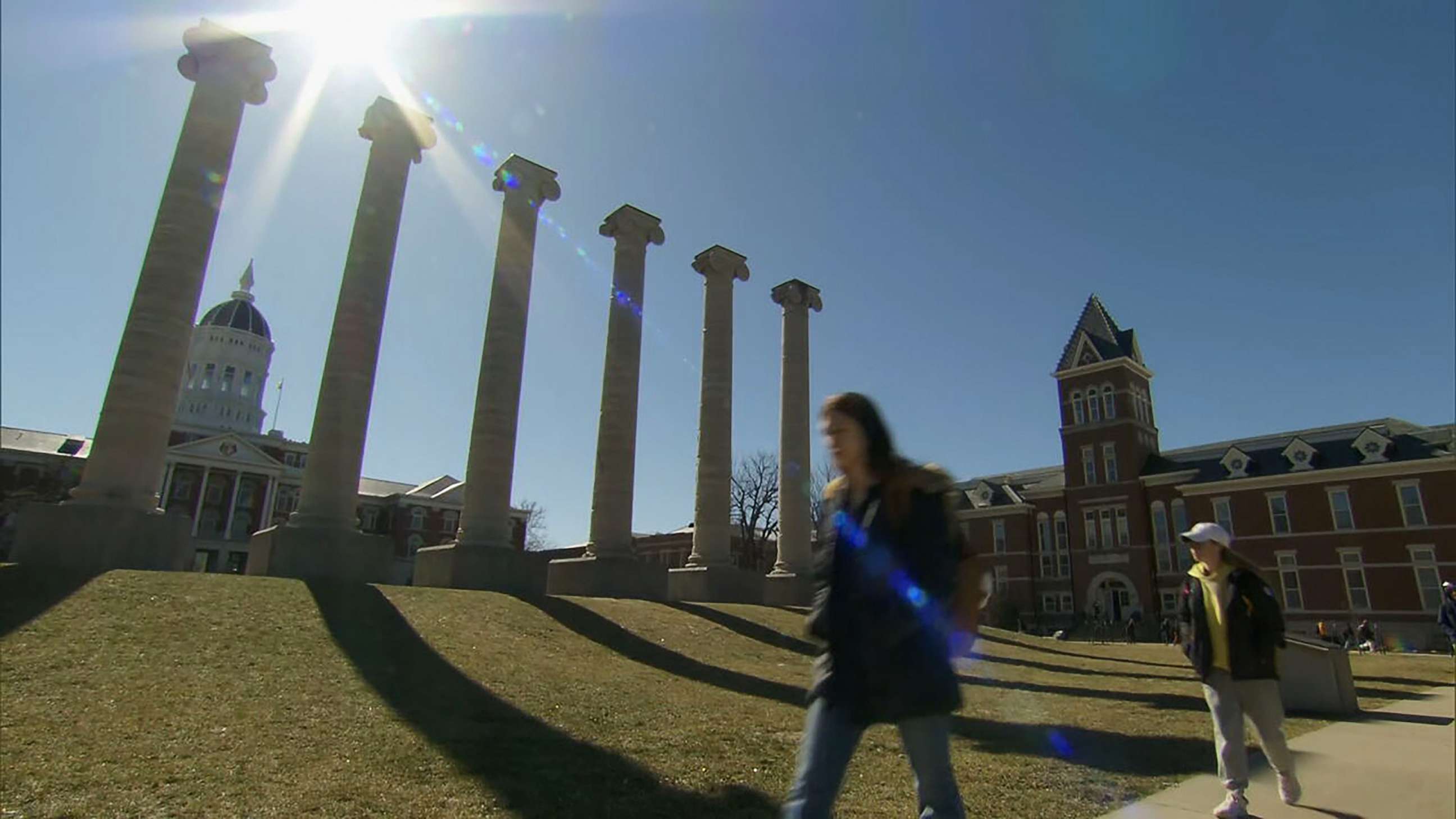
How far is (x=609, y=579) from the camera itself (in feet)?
89.5

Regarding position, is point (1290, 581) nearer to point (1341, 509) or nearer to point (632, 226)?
point (1341, 509)

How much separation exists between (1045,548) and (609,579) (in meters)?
40.6

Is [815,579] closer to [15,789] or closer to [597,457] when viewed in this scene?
[15,789]

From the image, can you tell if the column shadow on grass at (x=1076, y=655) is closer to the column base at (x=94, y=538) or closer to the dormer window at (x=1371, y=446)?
the column base at (x=94, y=538)

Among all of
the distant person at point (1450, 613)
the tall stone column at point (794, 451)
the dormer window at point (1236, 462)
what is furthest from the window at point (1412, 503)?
the distant person at point (1450, 613)

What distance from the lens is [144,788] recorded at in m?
6.08

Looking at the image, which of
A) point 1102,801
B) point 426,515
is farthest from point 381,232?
point 426,515

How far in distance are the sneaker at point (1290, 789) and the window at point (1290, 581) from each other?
145ft

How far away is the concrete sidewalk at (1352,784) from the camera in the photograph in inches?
208

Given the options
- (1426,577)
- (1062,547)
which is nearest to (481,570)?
(1426,577)

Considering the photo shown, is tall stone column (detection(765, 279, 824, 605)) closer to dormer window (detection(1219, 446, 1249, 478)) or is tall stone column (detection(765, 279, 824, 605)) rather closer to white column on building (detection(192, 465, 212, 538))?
dormer window (detection(1219, 446, 1249, 478))

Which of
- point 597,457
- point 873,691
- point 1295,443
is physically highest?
point 1295,443

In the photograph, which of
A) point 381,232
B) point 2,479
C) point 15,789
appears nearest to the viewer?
point 15,789

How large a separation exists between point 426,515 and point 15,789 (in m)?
72.6
